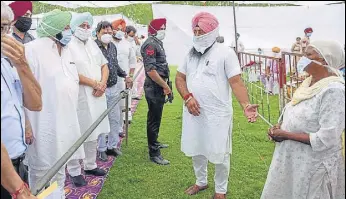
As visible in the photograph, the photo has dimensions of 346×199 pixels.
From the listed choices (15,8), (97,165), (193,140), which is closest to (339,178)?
(193,140)

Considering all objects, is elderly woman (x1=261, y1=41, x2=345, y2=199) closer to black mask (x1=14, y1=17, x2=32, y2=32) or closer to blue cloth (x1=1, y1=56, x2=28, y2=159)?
blue cloth (x1=1, y1=56, x2=28, y2=159)

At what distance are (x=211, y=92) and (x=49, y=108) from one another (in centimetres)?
141

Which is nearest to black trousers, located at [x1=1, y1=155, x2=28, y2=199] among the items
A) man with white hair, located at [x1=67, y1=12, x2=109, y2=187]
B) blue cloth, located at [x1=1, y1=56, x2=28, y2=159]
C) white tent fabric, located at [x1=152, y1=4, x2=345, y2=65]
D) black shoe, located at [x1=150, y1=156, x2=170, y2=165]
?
blue cloth, located at [x1=1, y1=56, x2=28, y2=159]

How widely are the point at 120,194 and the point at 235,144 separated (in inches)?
97.6

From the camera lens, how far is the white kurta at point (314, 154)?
244cm

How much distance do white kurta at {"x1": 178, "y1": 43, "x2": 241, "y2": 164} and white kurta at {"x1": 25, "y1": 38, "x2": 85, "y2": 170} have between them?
1175 mm

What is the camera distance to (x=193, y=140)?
384 centimetres

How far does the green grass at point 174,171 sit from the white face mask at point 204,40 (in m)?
1.51

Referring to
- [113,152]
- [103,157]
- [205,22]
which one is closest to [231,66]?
[205,22]

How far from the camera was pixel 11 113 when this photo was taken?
1.70 meters

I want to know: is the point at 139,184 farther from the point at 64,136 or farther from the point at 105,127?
the point at 64,136

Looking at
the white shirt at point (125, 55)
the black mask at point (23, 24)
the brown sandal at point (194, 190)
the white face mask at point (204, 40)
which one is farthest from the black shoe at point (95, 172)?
the white shirt at point (125, 55)

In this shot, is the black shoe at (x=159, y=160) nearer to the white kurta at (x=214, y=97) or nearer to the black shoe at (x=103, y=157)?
the black shoe at (x=103, y=157)

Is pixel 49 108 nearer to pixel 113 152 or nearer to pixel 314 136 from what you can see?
pixel 314 136
